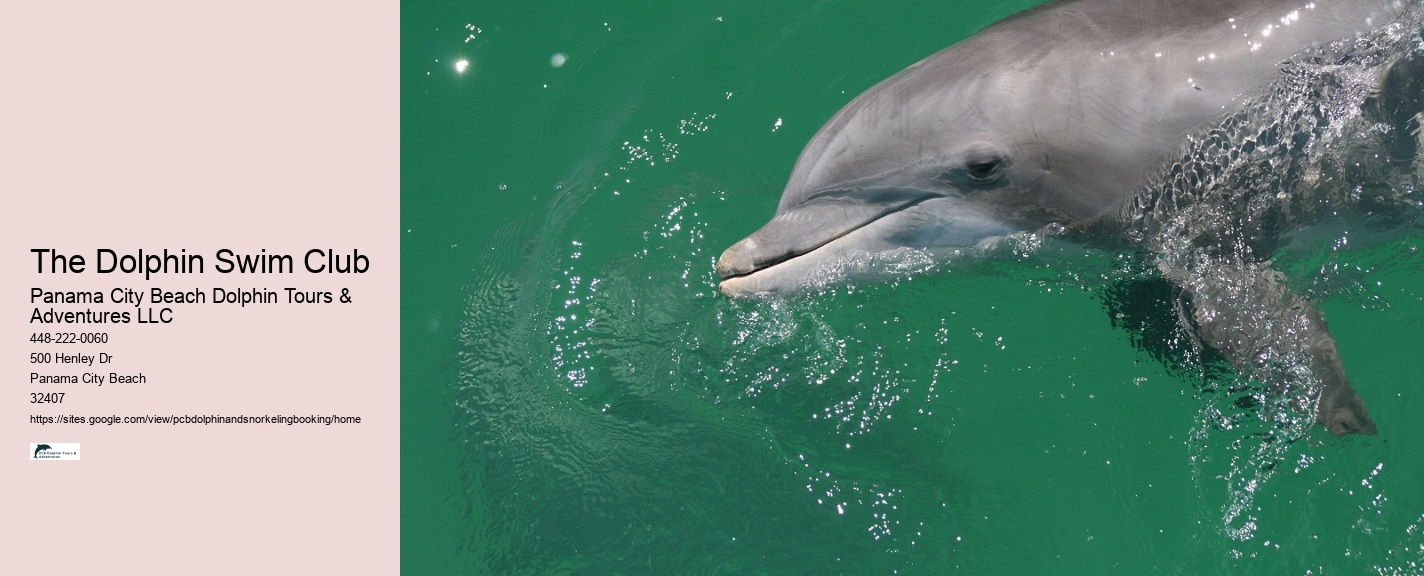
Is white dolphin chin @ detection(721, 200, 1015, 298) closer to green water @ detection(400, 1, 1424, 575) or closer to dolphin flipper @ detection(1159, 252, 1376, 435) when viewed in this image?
green water @ detection(400, 1, 1424, 575)

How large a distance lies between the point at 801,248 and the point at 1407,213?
3044 mm

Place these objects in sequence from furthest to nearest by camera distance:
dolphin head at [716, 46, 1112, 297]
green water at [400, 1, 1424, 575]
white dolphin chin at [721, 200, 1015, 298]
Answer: green water at [400, 1, 1424, 575] → white dolphin chin at [721, 200, 1015, 298] → dolphin head at [716, 46, 1112, 297]

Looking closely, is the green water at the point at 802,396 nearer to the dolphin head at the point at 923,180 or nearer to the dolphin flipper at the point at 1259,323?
the dolphin flipper at the point at 1259,323

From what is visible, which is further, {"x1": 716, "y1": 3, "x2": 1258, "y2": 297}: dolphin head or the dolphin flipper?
the dolphin flipper

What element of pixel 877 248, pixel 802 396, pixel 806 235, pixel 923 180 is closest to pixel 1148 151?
pixel 923 180

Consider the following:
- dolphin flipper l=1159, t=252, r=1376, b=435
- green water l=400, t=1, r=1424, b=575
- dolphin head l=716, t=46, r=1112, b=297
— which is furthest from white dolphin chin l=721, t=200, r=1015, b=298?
dolphin flipper l=1159, t=252, r=1376, b=435

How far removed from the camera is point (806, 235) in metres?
5.06

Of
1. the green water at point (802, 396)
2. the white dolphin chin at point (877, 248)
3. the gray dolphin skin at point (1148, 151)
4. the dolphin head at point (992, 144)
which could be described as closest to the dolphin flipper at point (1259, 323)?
the gray dolphin skin at point (1148, 151)

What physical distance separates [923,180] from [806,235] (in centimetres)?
59

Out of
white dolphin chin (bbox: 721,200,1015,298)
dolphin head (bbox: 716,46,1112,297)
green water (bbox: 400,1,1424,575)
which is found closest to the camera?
dolphin head (bbox: 716,46,1112,297)

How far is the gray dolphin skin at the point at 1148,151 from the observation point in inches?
190

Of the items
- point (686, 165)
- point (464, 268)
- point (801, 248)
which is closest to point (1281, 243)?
point (801, 248)

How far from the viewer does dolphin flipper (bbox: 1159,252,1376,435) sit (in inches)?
199

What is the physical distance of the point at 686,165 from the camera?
6773 millimetres
